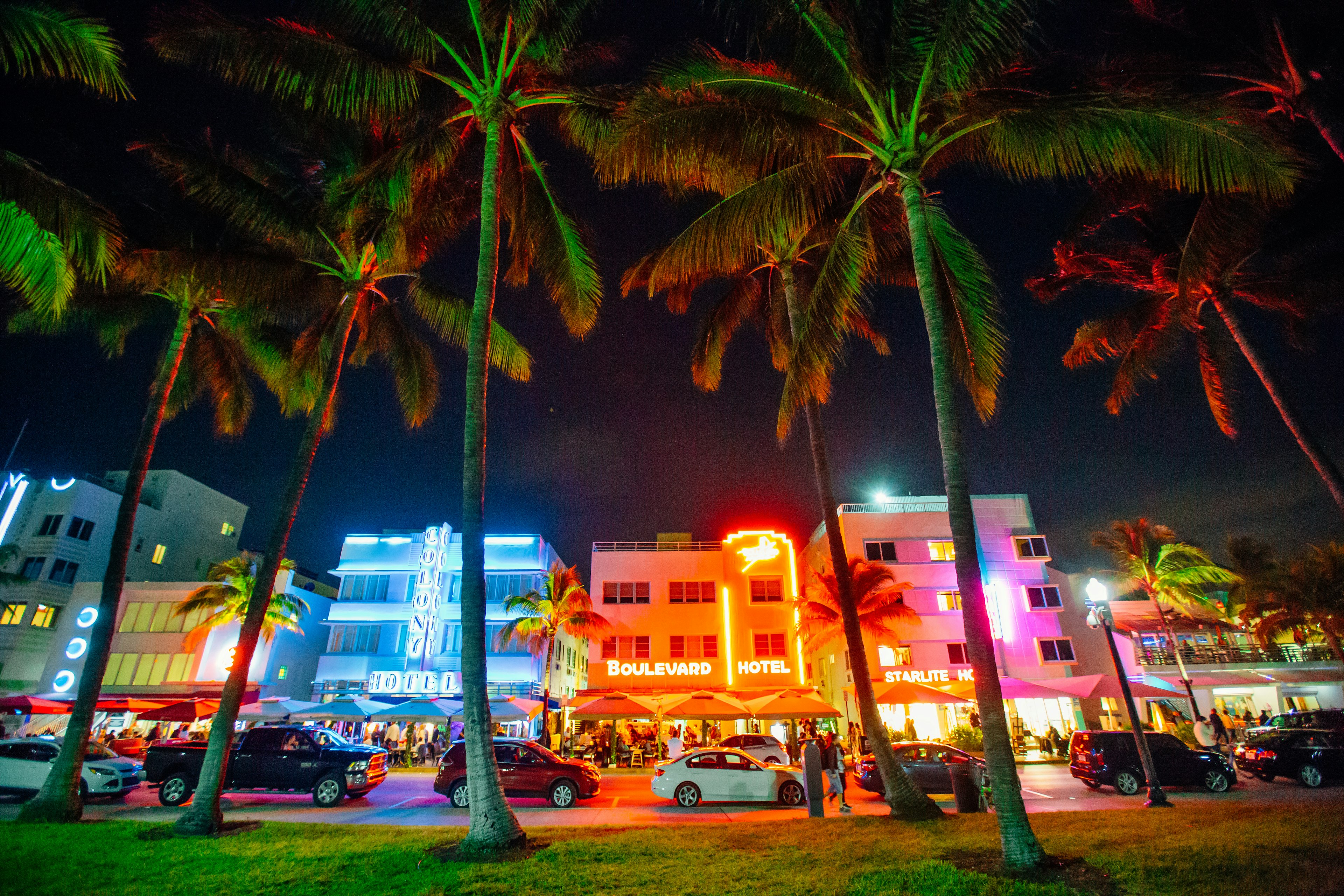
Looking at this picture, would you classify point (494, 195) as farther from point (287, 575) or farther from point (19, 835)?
point (287, 575)

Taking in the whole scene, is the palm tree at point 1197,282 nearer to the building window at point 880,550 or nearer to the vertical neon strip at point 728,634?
the building window at point 880,550

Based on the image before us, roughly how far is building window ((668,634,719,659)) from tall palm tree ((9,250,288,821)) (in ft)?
75.4

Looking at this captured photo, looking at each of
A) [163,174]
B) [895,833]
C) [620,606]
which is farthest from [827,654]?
[163,174]

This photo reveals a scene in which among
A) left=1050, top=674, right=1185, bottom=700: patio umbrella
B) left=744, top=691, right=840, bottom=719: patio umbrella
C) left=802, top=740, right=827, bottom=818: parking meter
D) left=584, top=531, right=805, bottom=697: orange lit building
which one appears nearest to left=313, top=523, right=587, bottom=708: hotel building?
left=584, top=531, right=805, bottom=697: orange lit building

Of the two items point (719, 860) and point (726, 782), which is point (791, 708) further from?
point (719, 860)

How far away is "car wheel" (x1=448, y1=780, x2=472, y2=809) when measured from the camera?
1625 cm

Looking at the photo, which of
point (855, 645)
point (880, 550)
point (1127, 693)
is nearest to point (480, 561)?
point (855, 645)

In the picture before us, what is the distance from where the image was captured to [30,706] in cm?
2880

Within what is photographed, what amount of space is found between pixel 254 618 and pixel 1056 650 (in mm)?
36738

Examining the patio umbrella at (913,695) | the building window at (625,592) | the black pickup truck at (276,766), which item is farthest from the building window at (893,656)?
the black pickup truck at (276,766)

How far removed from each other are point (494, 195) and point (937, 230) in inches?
332

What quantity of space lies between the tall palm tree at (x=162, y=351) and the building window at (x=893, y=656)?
30411 mm

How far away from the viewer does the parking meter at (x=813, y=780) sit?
13594mm

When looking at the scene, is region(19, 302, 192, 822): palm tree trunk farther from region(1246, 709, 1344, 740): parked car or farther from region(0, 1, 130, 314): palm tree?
region(1246, 709, 1344, 740): parked car
